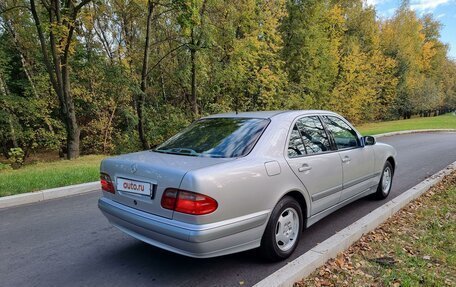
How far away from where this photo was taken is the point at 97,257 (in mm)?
3688

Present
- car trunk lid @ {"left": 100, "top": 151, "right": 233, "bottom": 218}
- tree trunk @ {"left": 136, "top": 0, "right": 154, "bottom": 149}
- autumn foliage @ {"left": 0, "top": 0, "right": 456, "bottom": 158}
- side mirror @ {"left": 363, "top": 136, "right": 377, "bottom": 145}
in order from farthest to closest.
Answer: tree trunk @ {"left": 136, "top": 0, "right": 154, "bottom": 149} < autumn foliage @ {"left": 0, "top": 0, "right": 456, "bottom": 158} < side mirror @ {"left": 363, "top": 136, "right": 377, "bottom": 145} < car trunk lid @ {"left": 100, "top": 151, "right": 233, "bottom": 218}

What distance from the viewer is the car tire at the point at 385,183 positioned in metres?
5.68

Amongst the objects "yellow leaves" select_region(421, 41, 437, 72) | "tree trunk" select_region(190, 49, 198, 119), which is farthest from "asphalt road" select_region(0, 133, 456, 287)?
"yellow leaves" select_region(421, 41, 437, 72)

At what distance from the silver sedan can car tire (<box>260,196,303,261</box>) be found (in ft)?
0.03

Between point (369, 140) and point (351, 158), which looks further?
point (369, 140)

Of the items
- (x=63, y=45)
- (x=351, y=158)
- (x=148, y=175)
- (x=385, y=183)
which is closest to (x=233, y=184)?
Result: (x=148, y=175)

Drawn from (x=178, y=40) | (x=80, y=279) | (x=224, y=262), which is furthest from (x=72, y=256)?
(x=178, y=40)

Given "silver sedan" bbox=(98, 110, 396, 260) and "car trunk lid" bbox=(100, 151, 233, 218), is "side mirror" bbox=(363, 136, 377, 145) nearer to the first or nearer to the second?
"silver sedan" bbox=(98, 110, 396, 260)

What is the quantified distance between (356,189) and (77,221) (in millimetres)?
4251

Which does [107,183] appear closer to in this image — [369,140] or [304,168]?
[304,168]

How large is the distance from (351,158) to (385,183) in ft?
5.73

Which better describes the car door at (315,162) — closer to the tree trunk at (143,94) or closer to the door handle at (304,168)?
the door handle at (304,168)

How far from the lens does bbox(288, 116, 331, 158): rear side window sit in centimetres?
379

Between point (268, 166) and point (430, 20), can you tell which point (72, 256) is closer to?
point (268, 166)
